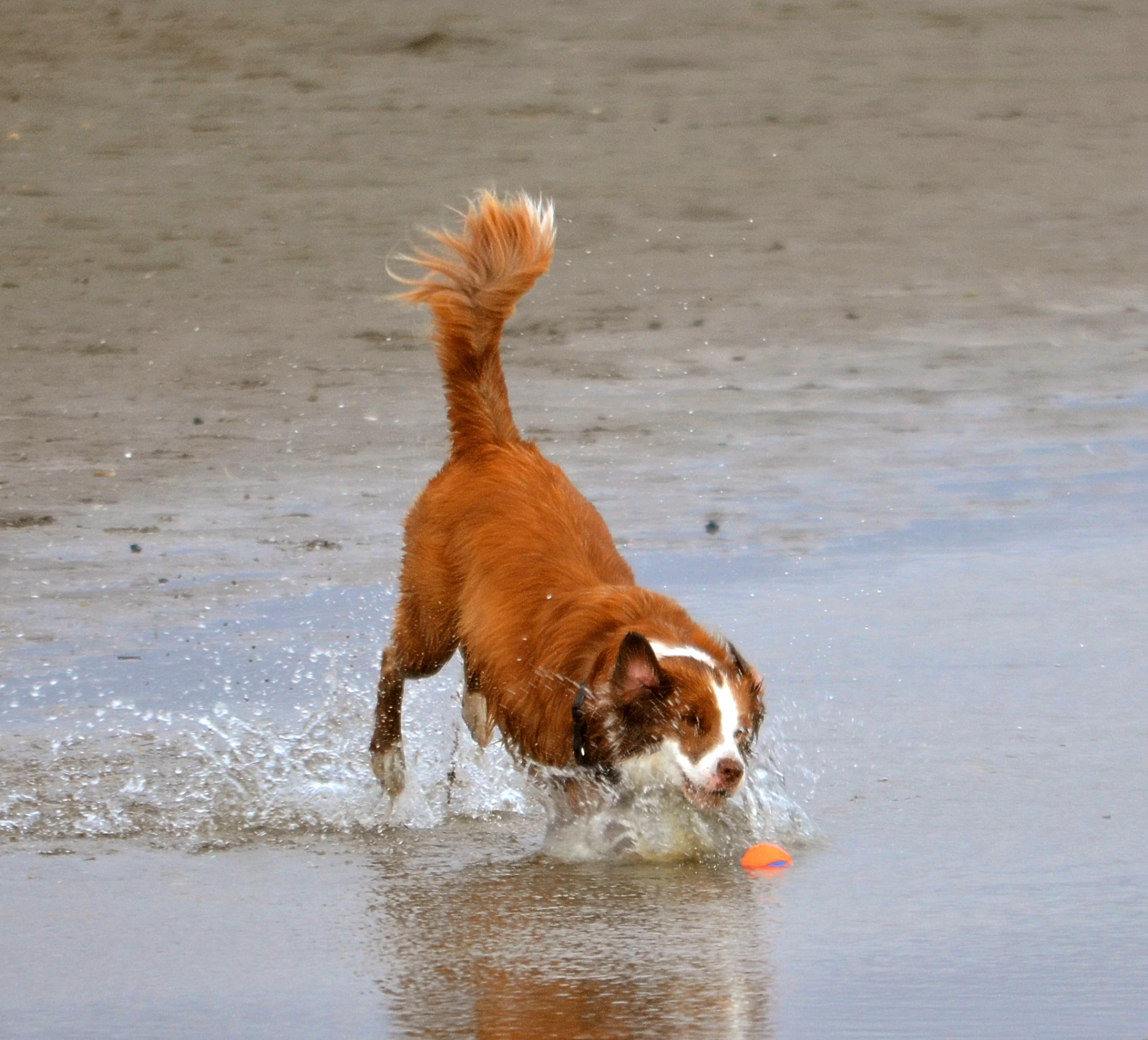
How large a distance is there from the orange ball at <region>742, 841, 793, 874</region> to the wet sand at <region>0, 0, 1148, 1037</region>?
3.6 inches

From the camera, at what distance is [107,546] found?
8883 millimetres

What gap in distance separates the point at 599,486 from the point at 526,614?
11.2 ft

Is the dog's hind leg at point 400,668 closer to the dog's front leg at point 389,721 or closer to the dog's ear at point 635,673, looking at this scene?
the dog's front leg at point 389,721

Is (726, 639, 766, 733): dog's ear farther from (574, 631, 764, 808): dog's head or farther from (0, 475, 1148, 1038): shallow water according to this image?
(0, 475, 1148, 1038): shallow water

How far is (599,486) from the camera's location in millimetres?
9578

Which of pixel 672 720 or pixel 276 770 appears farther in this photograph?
pixel 276 770

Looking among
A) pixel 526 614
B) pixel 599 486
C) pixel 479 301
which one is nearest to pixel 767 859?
pixel 526 614

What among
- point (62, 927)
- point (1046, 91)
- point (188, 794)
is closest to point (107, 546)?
point (188, 794)

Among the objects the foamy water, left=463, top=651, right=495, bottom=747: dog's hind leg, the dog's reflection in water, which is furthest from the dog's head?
left=463, top=651, right=495, bottom=747: dog's hind leg

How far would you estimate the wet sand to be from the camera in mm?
4875

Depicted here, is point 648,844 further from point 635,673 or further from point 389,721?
point 389,721

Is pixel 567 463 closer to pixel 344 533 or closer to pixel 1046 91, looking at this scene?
pixel 344 533

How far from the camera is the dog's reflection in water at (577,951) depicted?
170 inches

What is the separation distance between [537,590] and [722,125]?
905 cm
